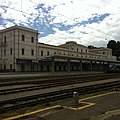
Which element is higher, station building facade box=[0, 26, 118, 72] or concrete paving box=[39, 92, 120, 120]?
station building facade box=[0, 26, 118, 72]

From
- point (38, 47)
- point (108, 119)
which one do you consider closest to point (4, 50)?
point (38, 47)

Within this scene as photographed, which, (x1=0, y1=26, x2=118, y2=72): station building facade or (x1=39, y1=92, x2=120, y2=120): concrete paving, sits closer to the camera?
(x1=39, y1=92, x2=120, y2=120): concrete paving

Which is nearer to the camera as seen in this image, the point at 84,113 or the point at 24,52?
the point at 84,113

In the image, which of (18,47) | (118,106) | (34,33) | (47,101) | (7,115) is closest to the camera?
(7,115)

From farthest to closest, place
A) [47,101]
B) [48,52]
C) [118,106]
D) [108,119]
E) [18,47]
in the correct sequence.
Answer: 1. [48,52]
2. [18,47]
3. [47,101]
4. [118,106]
5. [108,119]

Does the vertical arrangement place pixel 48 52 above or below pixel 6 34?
below

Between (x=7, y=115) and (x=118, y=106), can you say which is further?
(x=118, y=106)

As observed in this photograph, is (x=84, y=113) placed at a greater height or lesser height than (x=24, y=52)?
lesser

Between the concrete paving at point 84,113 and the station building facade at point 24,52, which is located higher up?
the station building facade at point 24,52

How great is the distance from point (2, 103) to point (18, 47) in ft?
181

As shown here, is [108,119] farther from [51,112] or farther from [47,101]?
[47,101]

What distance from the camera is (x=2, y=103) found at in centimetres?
1061

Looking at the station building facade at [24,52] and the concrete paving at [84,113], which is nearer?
the concrete paving at [84,113]

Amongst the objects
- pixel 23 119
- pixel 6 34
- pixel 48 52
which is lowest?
pixel 23 119
